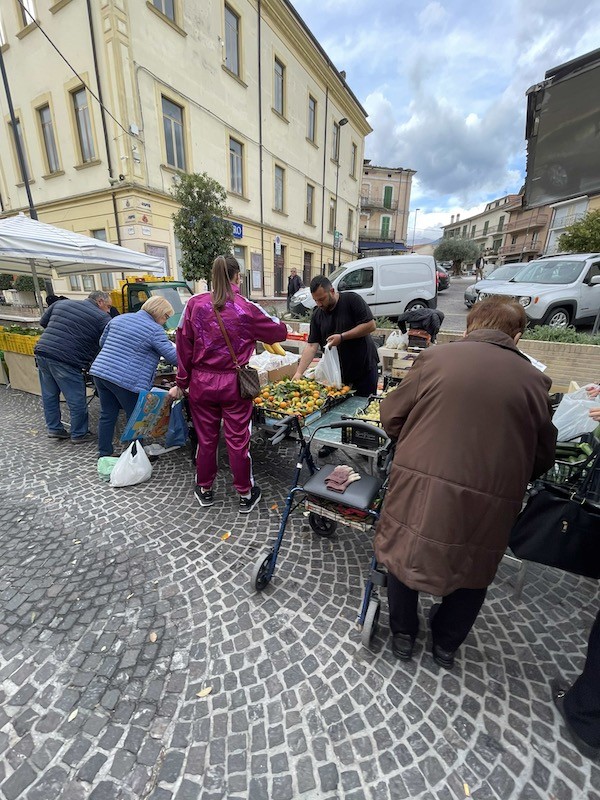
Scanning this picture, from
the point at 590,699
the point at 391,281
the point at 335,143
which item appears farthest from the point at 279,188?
the point at 590,699

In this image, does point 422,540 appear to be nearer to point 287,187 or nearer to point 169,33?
point 169,33

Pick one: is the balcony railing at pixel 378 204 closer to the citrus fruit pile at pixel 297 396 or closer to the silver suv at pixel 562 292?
the silver suv at pixel 562 292

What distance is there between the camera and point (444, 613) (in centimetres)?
179

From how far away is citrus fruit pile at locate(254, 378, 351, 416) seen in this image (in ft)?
10.4

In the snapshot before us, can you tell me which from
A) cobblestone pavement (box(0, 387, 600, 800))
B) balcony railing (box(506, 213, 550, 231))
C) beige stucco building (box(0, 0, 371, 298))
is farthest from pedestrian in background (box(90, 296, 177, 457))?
balcony railing (box(506, 213, 550, 231))

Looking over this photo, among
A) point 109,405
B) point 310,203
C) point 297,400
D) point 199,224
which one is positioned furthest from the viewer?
point 310,203

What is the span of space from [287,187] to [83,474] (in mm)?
18754

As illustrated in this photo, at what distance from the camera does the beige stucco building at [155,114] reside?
10297mm

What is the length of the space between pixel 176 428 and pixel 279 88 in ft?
63.8

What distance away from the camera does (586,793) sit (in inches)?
55.4

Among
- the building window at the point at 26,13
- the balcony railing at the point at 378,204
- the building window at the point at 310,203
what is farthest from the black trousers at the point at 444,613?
the balcony railing at the point at 378,204

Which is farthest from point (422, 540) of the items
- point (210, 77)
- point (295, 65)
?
point (295, 65)

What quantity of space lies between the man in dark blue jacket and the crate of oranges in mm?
2374

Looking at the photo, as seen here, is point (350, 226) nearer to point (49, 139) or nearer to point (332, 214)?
point (332, 214)
